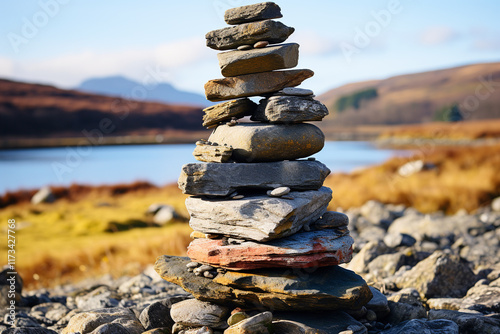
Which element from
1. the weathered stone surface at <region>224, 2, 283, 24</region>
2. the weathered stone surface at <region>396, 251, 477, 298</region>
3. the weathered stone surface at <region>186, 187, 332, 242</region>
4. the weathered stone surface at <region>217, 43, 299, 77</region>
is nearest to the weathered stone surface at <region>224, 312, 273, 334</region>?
the weathered stone surface at <region>186, 187, 332, 242</region>

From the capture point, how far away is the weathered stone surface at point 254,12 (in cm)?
525

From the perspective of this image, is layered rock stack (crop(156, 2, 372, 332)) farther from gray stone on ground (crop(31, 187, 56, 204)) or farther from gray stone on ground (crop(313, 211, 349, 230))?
gray stone on ground (crop(31, 187, 56, 204))

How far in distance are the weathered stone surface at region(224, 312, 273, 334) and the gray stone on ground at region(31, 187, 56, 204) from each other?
22.1 metres

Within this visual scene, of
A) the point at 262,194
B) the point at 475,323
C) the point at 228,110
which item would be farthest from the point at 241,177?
the point at 475,323

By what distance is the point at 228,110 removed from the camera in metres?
5.41

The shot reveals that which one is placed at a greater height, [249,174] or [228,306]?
[249,174]

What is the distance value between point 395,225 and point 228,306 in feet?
26.9

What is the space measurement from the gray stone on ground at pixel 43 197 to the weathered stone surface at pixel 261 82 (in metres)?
21.6

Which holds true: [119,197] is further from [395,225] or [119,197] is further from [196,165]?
[196,165]

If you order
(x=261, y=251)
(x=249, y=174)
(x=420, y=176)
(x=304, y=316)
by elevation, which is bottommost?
(x=420, y=176)

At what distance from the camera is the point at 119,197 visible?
2577cm

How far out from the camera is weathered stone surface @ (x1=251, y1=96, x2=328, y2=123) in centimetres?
518

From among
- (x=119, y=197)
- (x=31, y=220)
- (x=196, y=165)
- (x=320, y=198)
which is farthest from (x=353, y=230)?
(x=119, y=197)

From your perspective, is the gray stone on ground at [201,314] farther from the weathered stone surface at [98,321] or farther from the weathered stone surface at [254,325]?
the weathered stone surface at [98,321]
